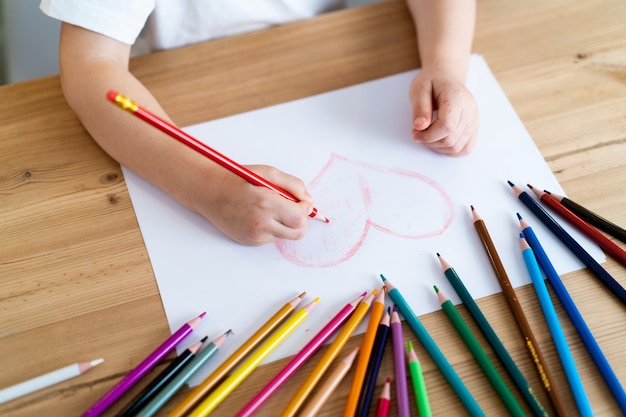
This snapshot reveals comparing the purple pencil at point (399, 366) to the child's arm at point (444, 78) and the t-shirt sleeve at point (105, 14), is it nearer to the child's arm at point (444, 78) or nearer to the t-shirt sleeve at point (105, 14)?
the child's arm at point (444, 78)

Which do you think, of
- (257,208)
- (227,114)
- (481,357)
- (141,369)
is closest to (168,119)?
(227,114)

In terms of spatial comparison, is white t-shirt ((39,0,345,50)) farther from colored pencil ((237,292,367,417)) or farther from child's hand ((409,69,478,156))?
colored pencil ((237,292,367,417))

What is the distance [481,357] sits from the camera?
1.50ft

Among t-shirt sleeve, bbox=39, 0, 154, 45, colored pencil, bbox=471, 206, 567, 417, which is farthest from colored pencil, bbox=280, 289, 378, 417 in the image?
t-shirt sleeve, bbox=39, 0, 154, 45

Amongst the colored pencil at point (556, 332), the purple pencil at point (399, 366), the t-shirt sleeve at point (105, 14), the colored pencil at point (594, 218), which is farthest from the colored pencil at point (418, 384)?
the t-shirt sleeve at point (105, 14)

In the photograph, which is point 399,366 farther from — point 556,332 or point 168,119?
point 168,119

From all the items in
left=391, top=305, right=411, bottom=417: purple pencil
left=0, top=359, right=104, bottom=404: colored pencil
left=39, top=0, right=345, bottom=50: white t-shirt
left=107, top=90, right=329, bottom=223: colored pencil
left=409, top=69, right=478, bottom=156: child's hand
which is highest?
left=39, top=0, right=345, bottom=50: white t-shirt

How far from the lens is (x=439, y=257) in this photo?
51 centimetres

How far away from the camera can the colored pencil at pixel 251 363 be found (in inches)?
17.2

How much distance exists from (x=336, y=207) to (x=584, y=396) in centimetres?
26

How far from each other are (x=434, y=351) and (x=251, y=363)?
0.15 m

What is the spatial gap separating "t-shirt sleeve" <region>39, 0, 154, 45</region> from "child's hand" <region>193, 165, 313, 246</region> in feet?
0.68

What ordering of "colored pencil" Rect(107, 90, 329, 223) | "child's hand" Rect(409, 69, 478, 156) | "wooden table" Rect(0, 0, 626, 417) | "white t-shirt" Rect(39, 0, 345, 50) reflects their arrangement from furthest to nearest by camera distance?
"white t-shirt" Rect(39, 0, 345, 50)
"child's hand" Rect(409, 69, 478, 156)
"wooden table" Rect(0, 0, 626, 417)
"colored pencil" Rect(107, 90, 329, 223)

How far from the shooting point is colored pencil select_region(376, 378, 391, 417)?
1.41 ft
